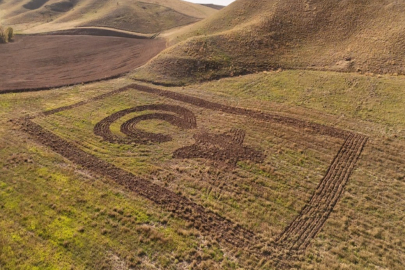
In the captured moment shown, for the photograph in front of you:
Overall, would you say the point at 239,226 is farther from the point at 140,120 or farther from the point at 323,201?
the point at 140,120

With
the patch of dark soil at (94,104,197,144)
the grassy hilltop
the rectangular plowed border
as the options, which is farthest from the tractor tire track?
the patch of dark soil at (94,104,197,144)

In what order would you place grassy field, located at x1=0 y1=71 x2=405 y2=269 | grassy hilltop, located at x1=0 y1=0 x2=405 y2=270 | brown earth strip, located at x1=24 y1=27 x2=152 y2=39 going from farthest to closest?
brown earth strip, located at x1=24 y1=27 x2=152 y2=39, grassy hilltop, located at x1=0 y1=0 x2=405 y2=270, grassy field, located at x1=0 y1=71 x2=405 y2=269

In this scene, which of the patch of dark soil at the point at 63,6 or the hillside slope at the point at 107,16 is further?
the patch of dark soil at the point at 63,6

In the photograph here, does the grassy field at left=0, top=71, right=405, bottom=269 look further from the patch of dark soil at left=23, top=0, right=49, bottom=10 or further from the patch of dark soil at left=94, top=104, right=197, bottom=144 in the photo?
the patch of dark soil at left=23, top=0, right=49, bottom=10

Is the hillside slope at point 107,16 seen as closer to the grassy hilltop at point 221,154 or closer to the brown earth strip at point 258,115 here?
the grassy hilltop at point 221,154

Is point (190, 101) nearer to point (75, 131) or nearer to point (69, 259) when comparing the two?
point (75, 131)

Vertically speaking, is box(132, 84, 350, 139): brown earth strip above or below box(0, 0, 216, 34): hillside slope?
below

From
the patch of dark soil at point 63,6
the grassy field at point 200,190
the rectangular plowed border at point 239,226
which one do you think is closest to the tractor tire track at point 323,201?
the rectangular plowed border at point 239,226
